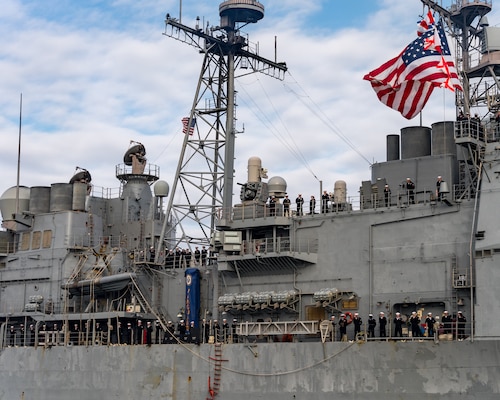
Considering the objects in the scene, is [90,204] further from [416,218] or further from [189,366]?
[416,218]

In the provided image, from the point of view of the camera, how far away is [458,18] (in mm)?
→ 45406

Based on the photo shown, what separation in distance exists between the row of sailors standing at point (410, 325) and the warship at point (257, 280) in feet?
0.23

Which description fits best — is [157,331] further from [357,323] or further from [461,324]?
[461,324]

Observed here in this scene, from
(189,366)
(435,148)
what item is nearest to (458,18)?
(435,148)

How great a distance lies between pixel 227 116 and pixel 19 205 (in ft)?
32.8

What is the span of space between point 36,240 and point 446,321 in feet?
59.2

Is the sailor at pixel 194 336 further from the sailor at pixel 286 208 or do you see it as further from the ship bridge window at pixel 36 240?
the ship bridge window at pixel 36 240

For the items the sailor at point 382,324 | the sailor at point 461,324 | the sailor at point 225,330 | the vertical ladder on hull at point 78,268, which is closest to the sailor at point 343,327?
the sailor at point 382,324

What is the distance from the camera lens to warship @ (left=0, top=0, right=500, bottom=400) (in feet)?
78.6

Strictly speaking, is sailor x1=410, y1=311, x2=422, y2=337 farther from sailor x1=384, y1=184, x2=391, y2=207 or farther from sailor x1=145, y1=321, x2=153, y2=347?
sailor x1=145, y1=321, x2=153, y2=347

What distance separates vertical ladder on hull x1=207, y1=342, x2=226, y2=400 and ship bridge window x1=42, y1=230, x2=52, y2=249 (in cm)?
1067

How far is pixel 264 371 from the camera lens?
84.8 feet

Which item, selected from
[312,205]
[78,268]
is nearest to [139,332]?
[78,268]

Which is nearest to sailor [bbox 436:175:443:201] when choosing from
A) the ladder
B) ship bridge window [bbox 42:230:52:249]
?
the ladder
